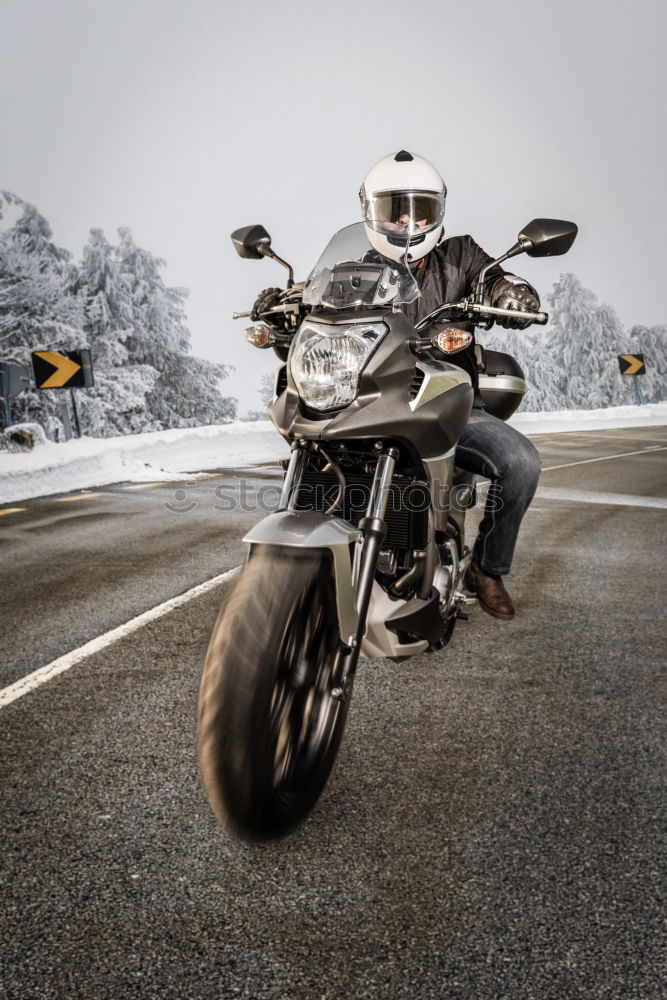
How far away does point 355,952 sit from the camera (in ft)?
6.15

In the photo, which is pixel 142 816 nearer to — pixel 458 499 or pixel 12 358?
pixel 458 499

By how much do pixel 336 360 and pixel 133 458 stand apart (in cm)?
1185

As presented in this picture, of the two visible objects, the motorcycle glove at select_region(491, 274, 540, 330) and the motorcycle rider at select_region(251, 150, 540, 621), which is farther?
the motorcycle rider at select_region(251, 150, 540, 621)

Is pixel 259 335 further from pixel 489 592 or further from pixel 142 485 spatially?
pixel 142 485

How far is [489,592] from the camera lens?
13.9 feet

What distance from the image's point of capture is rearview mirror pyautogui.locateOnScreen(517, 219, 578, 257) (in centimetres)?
290

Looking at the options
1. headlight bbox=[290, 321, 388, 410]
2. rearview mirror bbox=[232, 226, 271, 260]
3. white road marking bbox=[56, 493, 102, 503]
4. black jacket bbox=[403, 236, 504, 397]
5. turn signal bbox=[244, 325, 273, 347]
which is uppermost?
rearview mirror bbox=[232, 226, 271, 260]

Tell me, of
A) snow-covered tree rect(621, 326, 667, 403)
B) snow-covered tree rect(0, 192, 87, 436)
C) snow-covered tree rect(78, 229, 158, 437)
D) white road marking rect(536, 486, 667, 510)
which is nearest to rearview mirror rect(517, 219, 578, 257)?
white road marking rect(536, 486, 667, 510)

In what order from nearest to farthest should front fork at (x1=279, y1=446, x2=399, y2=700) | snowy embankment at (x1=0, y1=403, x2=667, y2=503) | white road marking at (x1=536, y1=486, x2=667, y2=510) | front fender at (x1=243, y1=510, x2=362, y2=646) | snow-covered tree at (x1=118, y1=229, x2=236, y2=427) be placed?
front fender at (x1=243, y1=510, x2=362, y2=646) < front fork at (x1=279, y1=446, x2=399, y2=700) < white road marking at (x1=536, y1=486, x2=667, y2=510) < snowy embankment at (x1=0, y1=403, x2=667, y2=503) < snow-covered tree at (x1=118, y1=229, x2=236, y2=427)

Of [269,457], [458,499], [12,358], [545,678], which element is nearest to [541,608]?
[545,678]

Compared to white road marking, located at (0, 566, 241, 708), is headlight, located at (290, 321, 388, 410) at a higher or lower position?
higher

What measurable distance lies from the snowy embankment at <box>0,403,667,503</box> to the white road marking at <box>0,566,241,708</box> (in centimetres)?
572

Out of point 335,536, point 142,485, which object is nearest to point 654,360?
point 142,485

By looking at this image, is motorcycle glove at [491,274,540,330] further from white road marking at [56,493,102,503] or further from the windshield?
white road marking at [56,493,102,503]
